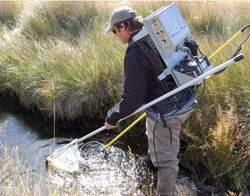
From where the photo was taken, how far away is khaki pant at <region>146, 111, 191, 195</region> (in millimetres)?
4531

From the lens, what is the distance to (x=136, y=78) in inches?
163

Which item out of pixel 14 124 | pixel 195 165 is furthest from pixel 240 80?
pixel 14 124

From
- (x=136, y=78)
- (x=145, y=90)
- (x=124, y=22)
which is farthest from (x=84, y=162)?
(x=124, y=22)

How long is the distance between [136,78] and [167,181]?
1268mm

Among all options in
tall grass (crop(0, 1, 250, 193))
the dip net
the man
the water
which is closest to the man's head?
the man

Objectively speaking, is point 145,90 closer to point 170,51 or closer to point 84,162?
point 170,51

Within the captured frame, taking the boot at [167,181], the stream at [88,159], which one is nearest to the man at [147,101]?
the boot at [167,181]

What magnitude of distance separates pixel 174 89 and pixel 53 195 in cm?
144

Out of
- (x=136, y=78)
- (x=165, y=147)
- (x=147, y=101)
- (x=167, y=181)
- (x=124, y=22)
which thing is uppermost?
(x=124, y=22)

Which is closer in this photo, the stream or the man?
the man

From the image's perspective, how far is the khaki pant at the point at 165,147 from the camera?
453 cm

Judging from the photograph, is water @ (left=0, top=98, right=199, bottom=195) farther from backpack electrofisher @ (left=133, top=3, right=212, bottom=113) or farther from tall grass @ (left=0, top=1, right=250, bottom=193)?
backpack electrofisher @ (left=133, top=3, right=212, bottom=113)

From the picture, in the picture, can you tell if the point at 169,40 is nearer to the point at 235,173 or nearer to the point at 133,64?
the point at 133,64

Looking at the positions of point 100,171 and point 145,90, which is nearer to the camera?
point 145,90
